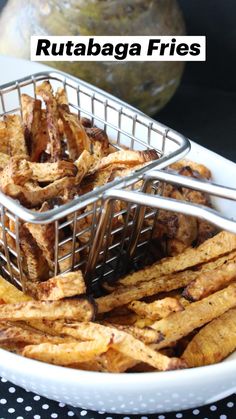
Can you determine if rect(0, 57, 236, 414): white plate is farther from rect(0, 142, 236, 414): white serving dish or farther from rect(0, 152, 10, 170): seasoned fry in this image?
rect(0, 152, 10, 170): seasoned fry

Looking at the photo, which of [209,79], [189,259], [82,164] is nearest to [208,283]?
[189,259]

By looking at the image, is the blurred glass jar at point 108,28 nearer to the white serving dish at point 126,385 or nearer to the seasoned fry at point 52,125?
the seasoned fry at point 52,125

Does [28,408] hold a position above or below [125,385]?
below

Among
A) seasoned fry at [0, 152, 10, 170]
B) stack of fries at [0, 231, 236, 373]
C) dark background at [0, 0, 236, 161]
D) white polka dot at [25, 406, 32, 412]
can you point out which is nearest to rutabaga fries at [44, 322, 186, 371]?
stack of fries at [0, 231, 236, 373]

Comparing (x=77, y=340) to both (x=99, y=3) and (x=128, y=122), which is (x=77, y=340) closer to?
(x=128, y=122)

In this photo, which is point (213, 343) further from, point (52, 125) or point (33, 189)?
point (52, 125)

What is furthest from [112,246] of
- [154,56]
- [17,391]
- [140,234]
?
[154,56]
